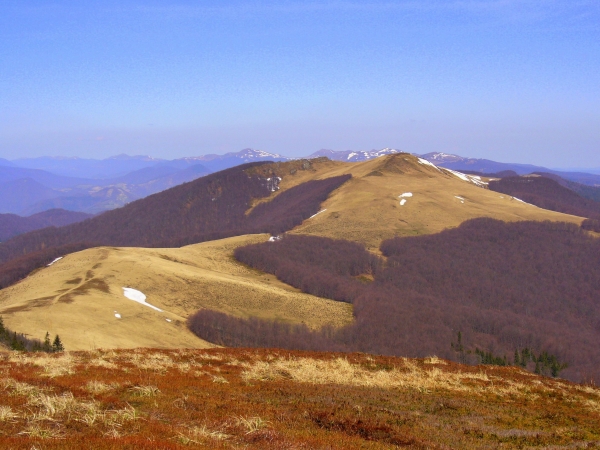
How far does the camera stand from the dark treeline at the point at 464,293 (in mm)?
94312

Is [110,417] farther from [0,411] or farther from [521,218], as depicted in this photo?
[521,218]

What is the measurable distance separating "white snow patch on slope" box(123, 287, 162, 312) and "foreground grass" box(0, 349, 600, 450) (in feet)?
Result: 158

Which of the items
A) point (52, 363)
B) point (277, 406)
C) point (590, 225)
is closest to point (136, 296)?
point (52, 363)

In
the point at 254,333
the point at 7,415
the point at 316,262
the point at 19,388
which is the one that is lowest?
the point at 254,333

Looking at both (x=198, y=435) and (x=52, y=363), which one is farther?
(x=52, y=363)

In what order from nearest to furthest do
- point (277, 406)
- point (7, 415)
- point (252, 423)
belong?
point (7, 415), point (252, 423), point (277, 406)

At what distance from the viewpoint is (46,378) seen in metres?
18.3

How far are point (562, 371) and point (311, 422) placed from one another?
10553 centimetres

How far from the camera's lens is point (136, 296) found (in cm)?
7706

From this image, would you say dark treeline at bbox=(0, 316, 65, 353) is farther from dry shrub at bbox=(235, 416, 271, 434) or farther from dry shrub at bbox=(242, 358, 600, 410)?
dry shrub at bbox=(235, 416, 271, 434)

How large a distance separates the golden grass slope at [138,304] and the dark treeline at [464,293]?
6.64 m

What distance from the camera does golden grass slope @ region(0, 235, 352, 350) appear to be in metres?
53.1

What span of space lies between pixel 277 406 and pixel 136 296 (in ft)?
222

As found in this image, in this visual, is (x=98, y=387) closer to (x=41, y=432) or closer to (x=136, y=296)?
(x=41, y=432)
